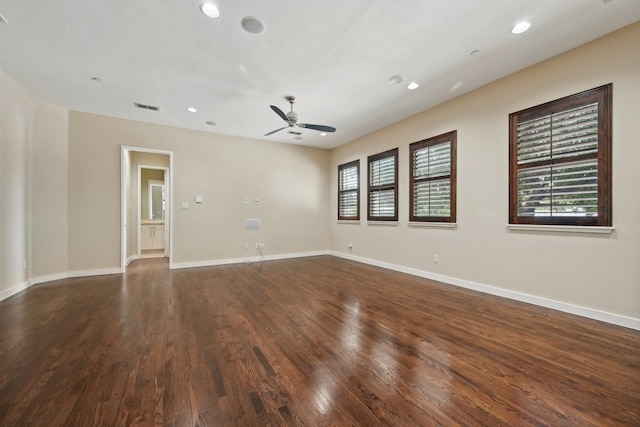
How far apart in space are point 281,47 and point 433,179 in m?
3.10

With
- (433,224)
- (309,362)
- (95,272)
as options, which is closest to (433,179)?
(433,224)

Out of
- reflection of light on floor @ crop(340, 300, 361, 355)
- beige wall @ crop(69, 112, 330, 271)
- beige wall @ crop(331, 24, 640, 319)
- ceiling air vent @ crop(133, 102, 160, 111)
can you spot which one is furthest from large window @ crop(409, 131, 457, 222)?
ceiling air vent @ crop(133, 102, 160, 111)

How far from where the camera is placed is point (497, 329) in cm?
245

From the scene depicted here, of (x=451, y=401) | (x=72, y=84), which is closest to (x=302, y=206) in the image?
(x=72, y=84)

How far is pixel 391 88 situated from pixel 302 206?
3.77 metres

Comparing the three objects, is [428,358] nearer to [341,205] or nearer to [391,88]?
[391,88]

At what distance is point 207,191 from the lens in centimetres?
551

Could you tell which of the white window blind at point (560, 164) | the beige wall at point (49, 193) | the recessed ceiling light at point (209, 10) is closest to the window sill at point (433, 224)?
the white window blind at point (560, 164)

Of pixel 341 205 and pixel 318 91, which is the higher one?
pixel 318 91

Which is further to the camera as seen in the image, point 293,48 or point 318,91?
point 318,91

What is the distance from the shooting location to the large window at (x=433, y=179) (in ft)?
13.3

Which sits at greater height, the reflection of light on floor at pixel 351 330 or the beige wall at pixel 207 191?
the beige wall at pixel 207 191

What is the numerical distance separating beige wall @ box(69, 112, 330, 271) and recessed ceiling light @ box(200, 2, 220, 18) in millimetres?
3574

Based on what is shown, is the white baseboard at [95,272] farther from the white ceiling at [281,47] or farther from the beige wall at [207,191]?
the white ceiling at [281,47]
